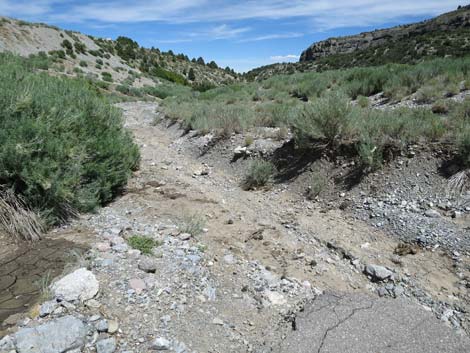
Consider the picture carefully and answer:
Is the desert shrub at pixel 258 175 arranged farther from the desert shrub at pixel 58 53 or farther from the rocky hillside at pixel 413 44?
the desert shrub at pixel 58 53

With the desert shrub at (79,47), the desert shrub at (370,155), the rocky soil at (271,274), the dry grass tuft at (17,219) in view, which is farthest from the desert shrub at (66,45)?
the desert shrub at (370,155)

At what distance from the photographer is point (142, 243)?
4.29m

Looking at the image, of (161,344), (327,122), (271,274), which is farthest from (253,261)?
(327,122)

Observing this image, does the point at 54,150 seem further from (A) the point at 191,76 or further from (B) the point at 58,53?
(A) the point at 191,76

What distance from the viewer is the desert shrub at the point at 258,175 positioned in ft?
23.2

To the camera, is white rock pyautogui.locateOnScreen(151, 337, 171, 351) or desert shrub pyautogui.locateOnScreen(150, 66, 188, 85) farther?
desert shrub pyautogui.locateOnScreen(150, 66, 188, 85)

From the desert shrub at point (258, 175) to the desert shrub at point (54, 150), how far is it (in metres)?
2.32

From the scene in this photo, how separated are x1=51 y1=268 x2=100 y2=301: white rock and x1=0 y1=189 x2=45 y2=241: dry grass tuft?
1.40 m

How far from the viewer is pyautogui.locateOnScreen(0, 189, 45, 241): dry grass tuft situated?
4.47 m

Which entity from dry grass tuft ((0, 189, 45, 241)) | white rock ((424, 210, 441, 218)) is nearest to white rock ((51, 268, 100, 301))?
dry grass tuft ((0, 189, 45, 241))

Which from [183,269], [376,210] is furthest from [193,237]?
[376,210]

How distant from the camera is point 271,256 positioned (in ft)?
15.3

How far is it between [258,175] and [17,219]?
4112mm

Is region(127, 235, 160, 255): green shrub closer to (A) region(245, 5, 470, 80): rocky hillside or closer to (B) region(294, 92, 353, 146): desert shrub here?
(B) region(294, 92, 353, 146): desert shrub
